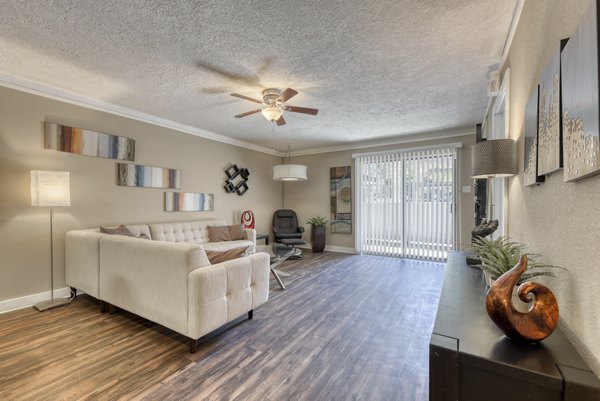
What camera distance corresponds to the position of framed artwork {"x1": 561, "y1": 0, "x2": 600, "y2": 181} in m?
0.69

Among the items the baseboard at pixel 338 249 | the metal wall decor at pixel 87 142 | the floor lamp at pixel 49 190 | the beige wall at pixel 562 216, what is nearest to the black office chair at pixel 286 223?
the baseboard at pixel 338 249

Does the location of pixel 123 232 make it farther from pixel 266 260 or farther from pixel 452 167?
pixel 452 167

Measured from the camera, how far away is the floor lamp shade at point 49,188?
9.12 ft

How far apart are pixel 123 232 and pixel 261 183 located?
3389 millimetres

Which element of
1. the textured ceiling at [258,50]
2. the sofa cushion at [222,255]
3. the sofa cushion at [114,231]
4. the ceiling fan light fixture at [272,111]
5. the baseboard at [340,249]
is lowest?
the baseboard at [340,249]

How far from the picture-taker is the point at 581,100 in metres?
0.77

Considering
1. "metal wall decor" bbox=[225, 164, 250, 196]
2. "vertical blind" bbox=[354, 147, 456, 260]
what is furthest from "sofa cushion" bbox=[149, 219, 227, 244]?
"vertical blind" bbox=[354, 147, 456, 260]

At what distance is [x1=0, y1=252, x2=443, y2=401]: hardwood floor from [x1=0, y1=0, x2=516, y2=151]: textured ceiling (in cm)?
253

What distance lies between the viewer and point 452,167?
499cm

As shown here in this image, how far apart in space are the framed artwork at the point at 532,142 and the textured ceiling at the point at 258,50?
968 mm

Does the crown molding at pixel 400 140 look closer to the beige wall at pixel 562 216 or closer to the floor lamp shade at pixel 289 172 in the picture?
the floor lamp shade at pixel 289 172

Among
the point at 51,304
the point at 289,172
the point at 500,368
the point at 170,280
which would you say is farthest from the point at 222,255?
the point at 289,172

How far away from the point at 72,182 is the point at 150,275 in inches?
82.0

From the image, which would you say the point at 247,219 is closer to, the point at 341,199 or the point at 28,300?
the point at 341,199
